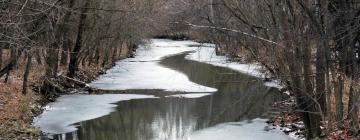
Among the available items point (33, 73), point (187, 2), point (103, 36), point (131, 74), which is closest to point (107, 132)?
point (187, 2)

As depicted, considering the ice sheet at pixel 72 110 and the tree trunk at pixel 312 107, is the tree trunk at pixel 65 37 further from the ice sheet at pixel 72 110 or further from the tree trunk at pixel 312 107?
the tree trunk at pixel 312 107

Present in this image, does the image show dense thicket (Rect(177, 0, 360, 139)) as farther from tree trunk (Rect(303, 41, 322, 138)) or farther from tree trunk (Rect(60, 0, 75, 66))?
tree trunk (Rect(60, 0, 75, 66))

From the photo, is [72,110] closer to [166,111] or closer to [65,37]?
[166,111]

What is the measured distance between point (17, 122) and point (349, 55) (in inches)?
463

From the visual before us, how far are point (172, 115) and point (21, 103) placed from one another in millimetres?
5752

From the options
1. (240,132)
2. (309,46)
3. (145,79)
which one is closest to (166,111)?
(240,132)

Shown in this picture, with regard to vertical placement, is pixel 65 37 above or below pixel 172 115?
above

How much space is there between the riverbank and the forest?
4cm

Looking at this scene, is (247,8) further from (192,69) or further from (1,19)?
(192,69)

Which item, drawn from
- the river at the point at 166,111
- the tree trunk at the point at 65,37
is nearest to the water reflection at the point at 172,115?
the river at the point at 166,111

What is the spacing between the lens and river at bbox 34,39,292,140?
660 inches

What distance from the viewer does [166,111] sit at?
21.3 m

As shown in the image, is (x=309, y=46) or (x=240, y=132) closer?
(x=309, y=46)

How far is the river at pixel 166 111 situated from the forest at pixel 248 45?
2.90ft
